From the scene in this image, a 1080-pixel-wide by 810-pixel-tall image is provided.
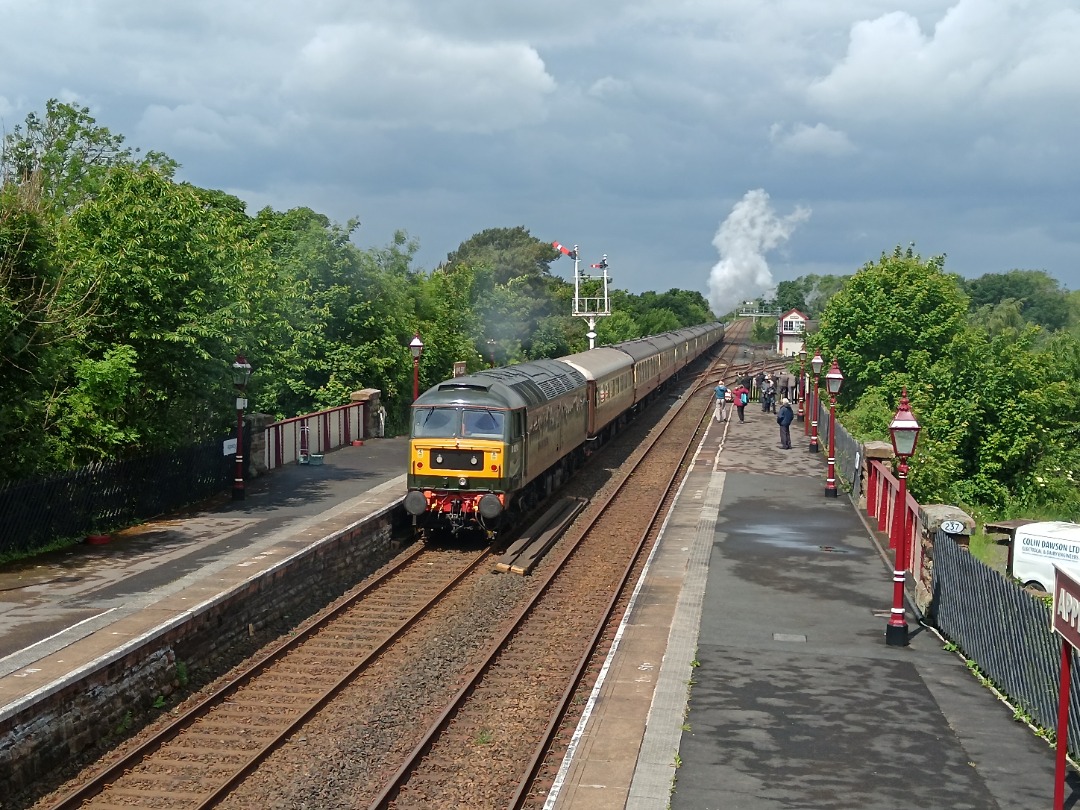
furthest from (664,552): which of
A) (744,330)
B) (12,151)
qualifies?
(744,330)

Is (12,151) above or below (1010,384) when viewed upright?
above

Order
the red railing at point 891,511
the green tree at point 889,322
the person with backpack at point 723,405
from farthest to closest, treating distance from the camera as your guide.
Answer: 1. the person with backpack at point 723,405
2. the green tree at point 889,322
3. the red railing at point 891,511

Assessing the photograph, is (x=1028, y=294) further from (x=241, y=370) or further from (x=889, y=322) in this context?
(x=241, y=370)

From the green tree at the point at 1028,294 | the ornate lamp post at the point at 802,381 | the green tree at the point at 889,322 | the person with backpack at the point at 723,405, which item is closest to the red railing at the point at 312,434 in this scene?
the person with backpack at the point at 723,405

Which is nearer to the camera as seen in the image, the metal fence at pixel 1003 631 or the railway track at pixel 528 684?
the railway track at pixel 528 684

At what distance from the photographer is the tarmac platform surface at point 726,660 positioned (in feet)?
33.5

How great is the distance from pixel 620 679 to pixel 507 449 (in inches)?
348

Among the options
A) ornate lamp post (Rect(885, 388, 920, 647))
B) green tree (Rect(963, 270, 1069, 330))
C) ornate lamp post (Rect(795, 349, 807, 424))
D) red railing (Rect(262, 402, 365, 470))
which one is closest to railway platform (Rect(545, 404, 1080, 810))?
ornate lamp post (Rect(885, 388, 920, 647))

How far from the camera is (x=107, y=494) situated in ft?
68.5

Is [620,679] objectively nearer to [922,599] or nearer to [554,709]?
[554,709]

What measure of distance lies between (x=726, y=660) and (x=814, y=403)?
26.8 m

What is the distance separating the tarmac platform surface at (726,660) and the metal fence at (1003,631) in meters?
0.32

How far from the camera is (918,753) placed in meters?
10.9

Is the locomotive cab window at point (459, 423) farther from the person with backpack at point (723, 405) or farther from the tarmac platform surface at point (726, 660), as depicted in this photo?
the person with backpack at point (723, 405)
